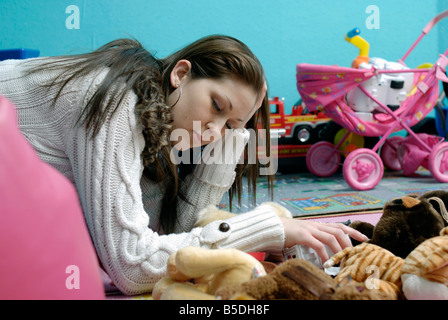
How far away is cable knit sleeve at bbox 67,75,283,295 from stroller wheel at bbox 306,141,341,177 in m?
1.55

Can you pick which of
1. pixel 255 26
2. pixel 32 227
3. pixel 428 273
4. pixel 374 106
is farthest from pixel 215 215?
pixel 255 26

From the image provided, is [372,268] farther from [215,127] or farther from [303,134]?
[303,134]

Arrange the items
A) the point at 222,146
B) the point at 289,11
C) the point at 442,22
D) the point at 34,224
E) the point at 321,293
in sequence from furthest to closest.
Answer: the point at 442,22
the point at 289,11
the point at 222,146
the point at 321,293
the point at 34,224

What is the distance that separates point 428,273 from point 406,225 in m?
0.18

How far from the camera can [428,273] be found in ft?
1.52

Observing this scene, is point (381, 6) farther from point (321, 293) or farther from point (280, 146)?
point (321, 293)

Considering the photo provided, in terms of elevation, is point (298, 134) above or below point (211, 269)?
below

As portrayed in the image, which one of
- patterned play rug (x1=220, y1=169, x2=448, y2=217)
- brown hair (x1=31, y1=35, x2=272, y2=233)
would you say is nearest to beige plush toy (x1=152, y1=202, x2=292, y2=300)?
brown hair (x1=31, y1=35, x2=272, y2=233)

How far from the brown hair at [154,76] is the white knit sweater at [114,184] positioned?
0.06 ft

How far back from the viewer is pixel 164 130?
0.69m

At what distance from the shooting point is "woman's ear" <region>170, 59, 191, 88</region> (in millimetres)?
755

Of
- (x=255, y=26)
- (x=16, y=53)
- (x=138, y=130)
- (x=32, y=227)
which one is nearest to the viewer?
(x=32, y=227)
